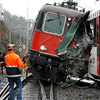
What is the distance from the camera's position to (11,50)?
631cm

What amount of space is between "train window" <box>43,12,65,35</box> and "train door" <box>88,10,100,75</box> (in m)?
1.21

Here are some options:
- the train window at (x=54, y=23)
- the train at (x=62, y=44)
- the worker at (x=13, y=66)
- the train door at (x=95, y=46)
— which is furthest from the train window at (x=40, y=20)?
the worker at (x=13, y=66)

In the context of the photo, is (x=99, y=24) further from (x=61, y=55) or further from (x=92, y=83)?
(x=92, y=83)

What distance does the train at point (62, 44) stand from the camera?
9.08 m

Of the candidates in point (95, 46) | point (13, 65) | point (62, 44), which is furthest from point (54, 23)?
point (13, 65)

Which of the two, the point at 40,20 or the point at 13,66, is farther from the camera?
the point at 40,20

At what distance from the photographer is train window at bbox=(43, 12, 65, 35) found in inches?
371

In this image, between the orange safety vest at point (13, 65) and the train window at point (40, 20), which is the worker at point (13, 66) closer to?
the orange safety vest at point (13, 65)

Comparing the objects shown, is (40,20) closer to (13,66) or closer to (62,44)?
(62,44)

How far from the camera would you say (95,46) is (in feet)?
28.2

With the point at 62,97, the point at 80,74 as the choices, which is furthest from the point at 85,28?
the point at 62,97

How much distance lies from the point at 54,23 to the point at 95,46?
2.01 metres

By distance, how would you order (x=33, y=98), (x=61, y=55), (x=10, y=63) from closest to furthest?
1. (x=10, y=63)
2. (x=33, y=98)
3. (x=61, y=55)

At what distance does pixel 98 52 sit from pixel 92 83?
2642 mm
